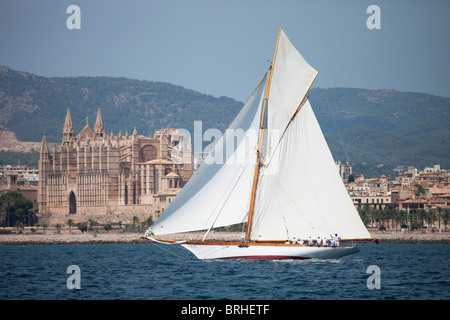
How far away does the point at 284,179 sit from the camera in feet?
161

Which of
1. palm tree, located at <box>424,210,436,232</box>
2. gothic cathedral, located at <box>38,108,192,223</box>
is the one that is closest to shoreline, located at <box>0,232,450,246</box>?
palm tree, located at <box>424,210,436,232</box>

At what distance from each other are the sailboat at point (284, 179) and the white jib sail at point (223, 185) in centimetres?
6

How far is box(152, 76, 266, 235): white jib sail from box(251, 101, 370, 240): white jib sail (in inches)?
43.0

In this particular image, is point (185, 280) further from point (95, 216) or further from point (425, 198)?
point (95, 216)

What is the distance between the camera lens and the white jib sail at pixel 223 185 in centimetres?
4681

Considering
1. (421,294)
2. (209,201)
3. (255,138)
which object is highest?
(255,138)

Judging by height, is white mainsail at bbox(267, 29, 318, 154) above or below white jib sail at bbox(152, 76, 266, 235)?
above

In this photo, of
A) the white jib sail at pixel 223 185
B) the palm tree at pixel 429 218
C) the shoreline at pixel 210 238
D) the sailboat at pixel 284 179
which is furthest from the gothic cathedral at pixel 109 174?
the white jib sail at pixel 223 185

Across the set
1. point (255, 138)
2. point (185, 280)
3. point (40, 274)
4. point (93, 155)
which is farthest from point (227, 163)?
point (93, 155)

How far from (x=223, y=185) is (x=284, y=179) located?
3.42 meters

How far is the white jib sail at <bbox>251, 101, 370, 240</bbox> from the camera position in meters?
48.8

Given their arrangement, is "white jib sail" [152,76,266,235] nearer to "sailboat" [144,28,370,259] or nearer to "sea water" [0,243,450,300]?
"sailboat" [144,28,370,259]

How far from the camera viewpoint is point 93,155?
177 meters

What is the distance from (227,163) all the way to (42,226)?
106 metres
